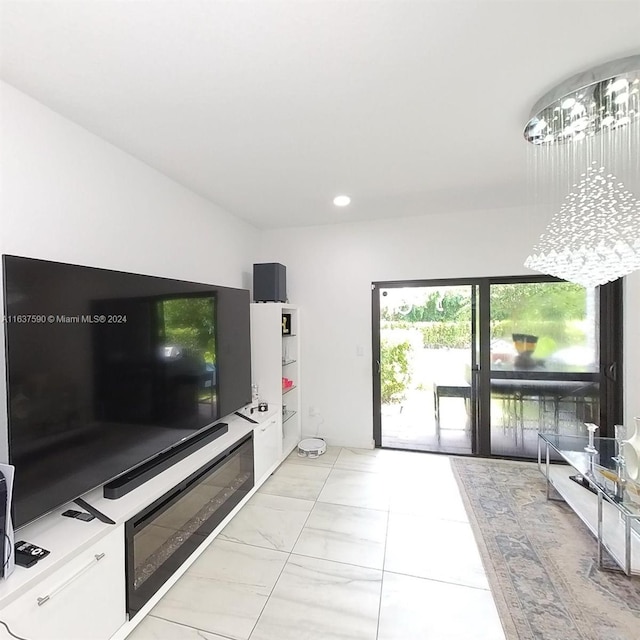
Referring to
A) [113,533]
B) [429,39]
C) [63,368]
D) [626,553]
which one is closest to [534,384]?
[626,553]

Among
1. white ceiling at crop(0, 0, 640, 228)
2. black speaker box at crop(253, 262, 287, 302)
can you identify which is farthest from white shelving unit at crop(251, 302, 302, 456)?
white ceiling at crop(0, 0, 640, 228)

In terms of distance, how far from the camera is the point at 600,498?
187 cm

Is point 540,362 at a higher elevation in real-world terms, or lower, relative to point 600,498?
higher

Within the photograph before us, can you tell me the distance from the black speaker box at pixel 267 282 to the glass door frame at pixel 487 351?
42.7 inches

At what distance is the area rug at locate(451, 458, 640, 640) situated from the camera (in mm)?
1513

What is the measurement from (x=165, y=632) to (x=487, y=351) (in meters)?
3.28

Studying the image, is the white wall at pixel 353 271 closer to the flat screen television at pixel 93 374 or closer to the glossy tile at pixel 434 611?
the flat screen television at pixel 93 374

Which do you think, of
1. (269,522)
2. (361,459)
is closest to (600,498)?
(361,459)

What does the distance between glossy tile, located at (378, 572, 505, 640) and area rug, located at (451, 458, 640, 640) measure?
9cm

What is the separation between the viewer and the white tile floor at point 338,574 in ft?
4.98

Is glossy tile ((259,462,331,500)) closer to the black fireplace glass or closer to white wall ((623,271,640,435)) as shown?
the black fireplace glass

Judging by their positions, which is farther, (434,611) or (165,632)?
(434,611)

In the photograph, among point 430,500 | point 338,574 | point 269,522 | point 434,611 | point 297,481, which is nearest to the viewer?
point 434,611

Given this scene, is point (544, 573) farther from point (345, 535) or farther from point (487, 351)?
point (487, 351)
